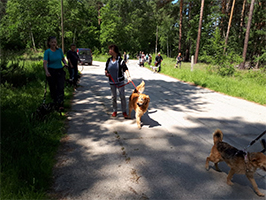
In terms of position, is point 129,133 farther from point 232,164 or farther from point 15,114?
point 15,114

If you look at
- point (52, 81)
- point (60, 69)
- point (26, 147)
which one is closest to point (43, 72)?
point (52, 81)

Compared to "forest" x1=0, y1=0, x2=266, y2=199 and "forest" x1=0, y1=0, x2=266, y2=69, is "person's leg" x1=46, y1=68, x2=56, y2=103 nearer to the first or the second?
"forest" x1=0, y1=0, x2=266, y2=199

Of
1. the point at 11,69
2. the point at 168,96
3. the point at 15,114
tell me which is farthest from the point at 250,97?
the point at 11,69

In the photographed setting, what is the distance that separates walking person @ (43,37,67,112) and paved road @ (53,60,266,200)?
2.19 feet

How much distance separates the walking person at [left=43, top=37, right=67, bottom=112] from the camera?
5.24m

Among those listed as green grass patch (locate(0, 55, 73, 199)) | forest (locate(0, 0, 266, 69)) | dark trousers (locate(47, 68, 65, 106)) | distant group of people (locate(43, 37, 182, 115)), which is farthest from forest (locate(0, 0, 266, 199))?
distant group of people (locate(43, 37, 182, 115))

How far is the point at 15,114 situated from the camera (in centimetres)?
477

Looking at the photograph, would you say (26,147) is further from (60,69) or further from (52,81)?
(60,69)

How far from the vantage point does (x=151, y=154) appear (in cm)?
371

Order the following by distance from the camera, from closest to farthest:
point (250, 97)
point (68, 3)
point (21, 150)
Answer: point (21, 150) → point (250, 97) → point (68, 3)

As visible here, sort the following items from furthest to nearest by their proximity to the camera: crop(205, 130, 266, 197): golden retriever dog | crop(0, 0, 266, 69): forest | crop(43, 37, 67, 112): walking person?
crop(0, 0, 266, 69): forest, crop(43, 37, 67, 112): walking person, crop(205, 130, 266, 197): golden retriever dog

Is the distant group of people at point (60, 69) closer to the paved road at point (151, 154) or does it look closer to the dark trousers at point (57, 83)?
the dark trousers at point (57, 83)

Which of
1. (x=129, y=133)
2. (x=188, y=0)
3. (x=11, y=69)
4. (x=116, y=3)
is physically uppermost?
(x=116, y=3)

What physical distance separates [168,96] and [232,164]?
6305mm
